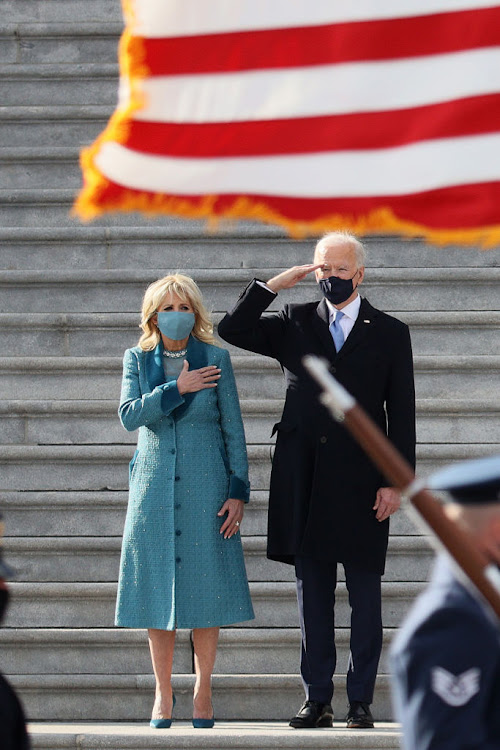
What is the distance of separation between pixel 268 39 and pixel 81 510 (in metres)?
3.50

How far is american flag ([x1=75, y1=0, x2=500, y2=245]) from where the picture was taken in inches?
114

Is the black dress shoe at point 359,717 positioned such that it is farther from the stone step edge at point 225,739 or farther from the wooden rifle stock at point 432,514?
the wooden rifle stock at point 432,514

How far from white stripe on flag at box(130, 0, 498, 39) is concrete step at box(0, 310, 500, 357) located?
366 centimetres

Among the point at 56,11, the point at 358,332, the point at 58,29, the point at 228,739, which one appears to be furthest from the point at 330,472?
the point at 56,11

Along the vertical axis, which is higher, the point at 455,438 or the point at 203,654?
the point at 455,438

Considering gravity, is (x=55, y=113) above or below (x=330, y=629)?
above

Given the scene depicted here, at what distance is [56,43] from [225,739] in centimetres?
455

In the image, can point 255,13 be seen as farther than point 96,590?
No

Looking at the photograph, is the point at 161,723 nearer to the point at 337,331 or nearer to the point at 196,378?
the point at 196,378

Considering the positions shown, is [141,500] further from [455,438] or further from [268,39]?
[268,39]

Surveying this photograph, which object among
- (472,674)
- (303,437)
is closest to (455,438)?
(303,437)

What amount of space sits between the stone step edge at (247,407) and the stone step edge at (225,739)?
1755 mm

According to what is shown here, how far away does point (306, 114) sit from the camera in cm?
302

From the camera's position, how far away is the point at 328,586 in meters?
5.09
